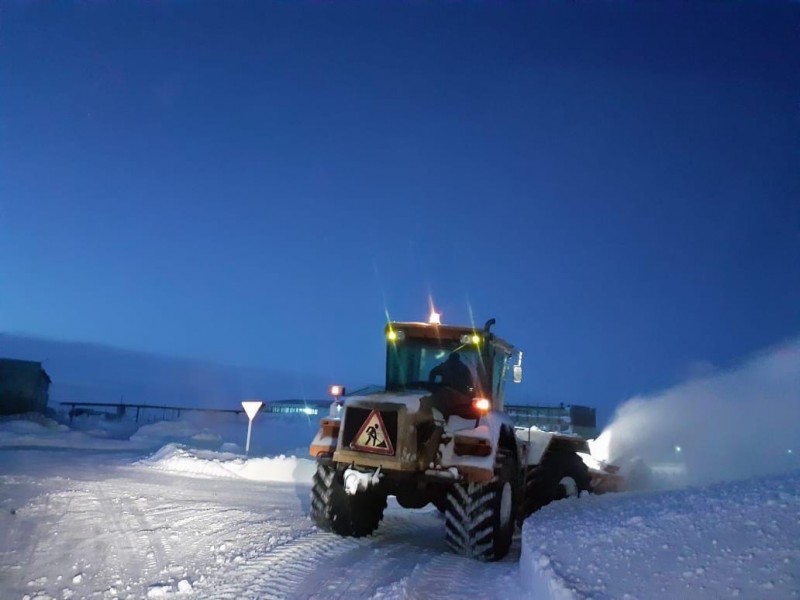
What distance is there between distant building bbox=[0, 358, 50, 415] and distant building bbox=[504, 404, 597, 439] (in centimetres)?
3318

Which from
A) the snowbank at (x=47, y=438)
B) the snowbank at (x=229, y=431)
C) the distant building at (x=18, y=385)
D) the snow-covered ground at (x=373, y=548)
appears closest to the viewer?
the snow-covered ground at (x=373, y=548)

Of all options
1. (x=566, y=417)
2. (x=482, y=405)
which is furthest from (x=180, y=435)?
(x=482, y=405)

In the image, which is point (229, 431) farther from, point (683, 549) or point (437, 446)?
point (683, 549)

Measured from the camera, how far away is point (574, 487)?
1180cm

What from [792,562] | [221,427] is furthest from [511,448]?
[221,427]

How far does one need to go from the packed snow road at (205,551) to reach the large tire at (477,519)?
0.69ft

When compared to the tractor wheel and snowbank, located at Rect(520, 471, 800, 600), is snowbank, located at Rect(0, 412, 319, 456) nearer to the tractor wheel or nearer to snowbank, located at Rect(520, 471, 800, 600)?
the tractor wheel

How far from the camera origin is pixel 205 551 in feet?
25.0

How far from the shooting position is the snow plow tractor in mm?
8234

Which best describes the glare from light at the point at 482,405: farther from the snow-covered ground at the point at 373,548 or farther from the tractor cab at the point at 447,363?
the snow-covered ground at the point at 373,548

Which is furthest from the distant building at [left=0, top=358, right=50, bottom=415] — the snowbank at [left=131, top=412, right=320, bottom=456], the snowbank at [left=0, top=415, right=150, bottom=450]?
the snowbank at [left=131, top=412, right=320, bottom=456]

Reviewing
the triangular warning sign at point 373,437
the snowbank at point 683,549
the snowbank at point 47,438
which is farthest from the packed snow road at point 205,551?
the snowbank at point 47,438

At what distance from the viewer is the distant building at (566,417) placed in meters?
19.7

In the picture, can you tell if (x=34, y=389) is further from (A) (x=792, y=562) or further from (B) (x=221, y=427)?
(A) (x=792, y=562)
